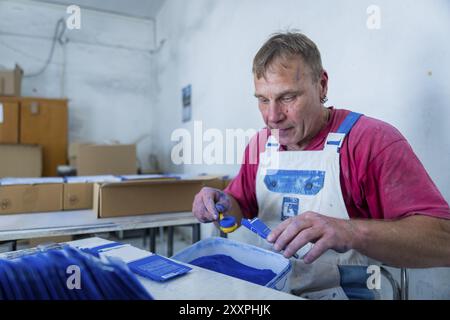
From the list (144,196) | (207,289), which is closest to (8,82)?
(144,196)

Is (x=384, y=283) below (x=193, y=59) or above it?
below

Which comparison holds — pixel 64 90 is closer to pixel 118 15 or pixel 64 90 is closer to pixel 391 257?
pixel 118 15

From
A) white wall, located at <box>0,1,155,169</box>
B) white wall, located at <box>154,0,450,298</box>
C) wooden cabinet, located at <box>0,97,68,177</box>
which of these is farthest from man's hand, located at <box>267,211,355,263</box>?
white wall, located at <box>0,1,155,169</box>

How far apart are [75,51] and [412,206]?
4145 mm

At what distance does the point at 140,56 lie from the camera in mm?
4250

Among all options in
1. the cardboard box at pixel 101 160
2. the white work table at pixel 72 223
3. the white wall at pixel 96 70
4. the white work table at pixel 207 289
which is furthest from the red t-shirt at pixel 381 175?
the white wall at pixel 96 70

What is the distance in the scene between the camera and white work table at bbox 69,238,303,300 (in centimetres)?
55

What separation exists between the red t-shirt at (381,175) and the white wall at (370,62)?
0.79 ft

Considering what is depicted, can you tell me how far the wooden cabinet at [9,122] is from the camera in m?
3.18

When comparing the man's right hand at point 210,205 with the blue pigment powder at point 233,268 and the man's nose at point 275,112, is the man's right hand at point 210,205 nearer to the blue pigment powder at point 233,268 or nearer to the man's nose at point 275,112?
the blue pigment powder at point 233,268

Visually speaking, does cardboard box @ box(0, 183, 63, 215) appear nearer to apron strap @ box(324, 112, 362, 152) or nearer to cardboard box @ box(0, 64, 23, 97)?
apron strap @ box(324, 112, 362, 152)

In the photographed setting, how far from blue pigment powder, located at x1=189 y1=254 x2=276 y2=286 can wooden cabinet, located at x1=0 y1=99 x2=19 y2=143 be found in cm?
312
